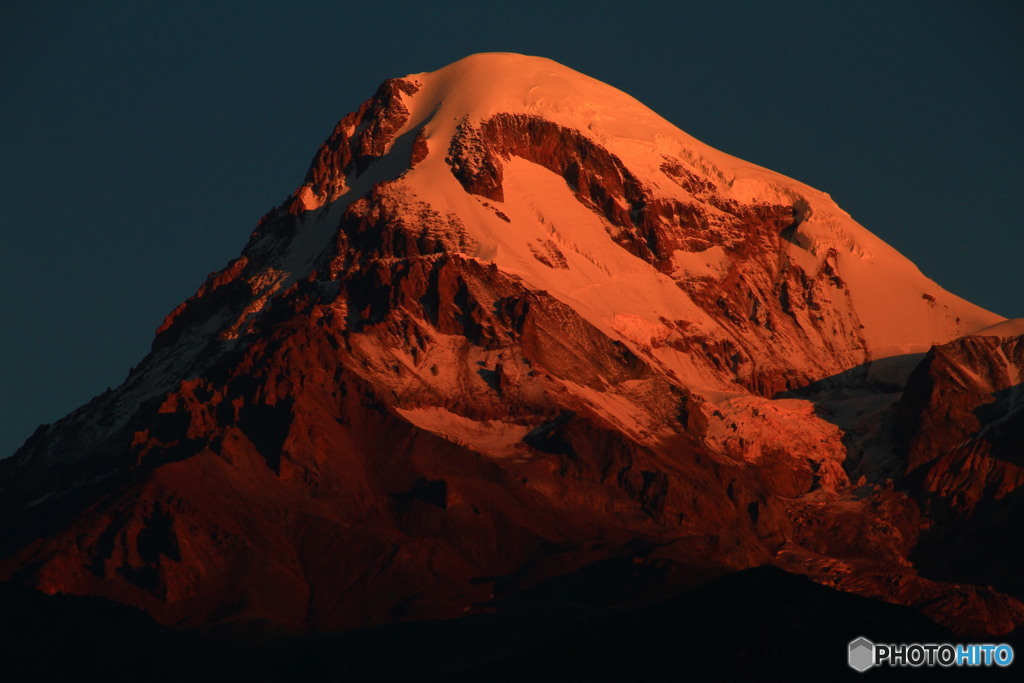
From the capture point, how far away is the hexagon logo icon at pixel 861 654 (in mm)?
151500

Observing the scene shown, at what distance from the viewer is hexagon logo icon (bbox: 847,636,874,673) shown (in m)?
152

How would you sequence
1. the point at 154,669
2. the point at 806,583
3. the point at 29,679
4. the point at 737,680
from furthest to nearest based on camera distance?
the point at 154,669 < the point at 29,679 < the point at 806,583 < the point at 737,680

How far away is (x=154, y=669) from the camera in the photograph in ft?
618

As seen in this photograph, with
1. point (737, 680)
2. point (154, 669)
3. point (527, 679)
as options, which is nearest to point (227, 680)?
Answer: point (154, 669)

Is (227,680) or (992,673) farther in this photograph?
(227,680)

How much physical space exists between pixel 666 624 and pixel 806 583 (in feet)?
30.6

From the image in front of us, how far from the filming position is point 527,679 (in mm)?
→ 156500

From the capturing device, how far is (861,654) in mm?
153125

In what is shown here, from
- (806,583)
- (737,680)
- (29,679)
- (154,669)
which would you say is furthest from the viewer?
(154,669)

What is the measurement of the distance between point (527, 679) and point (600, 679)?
19.5 feet

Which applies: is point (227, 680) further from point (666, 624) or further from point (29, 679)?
point (666, 624)

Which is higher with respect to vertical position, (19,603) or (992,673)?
(19,603)

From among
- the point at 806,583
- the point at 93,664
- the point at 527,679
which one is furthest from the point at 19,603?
the point at 806,583

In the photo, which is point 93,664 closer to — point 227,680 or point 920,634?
point 227,680
